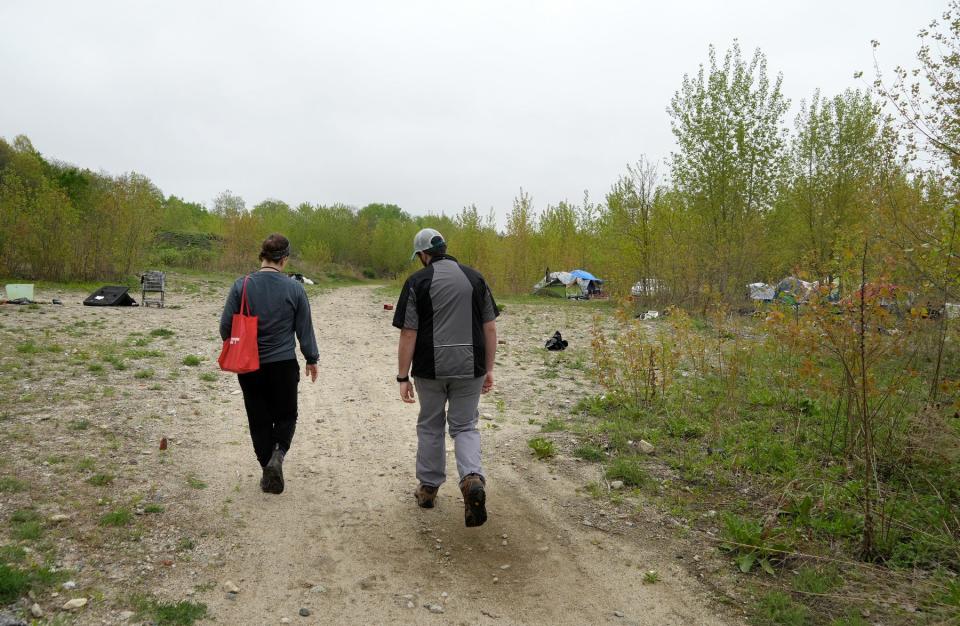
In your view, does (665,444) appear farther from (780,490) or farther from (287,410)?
(287,410)

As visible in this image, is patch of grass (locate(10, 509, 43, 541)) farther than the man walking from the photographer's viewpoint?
No

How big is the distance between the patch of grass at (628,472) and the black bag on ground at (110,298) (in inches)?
627

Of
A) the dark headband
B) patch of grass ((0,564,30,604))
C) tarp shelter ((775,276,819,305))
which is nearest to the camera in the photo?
patch of grass ((0,564,30,604))

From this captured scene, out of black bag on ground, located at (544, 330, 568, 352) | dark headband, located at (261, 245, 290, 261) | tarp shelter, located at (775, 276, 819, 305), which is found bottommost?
black bag on ground, located at (544, 330, 568, 352)

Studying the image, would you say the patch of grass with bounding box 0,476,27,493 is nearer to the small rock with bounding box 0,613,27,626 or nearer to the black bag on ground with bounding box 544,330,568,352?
the small rock with bounding box 0,613,27,626

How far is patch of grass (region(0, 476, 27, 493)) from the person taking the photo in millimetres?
4238

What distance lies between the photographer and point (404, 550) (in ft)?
13.0

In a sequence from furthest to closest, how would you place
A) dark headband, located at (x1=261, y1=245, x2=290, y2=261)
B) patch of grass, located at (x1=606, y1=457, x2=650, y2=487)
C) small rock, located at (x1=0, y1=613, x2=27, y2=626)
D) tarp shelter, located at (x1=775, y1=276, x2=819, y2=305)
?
patch of grass, located at (x1=606, y1=457, x2=650, y2=487) → tarp shelter, located at (x1=775, y1=276, x2=819, y2=305) → dark headband, located at (x1=261, y1=245, x2=290, y2=261) → small rock, located at (x1=0, y1=613, x2=27, y2=626)

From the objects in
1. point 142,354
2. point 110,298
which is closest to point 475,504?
point 142,354

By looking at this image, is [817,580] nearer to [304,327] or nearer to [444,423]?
[444,423]

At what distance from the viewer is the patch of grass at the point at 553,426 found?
6.87m

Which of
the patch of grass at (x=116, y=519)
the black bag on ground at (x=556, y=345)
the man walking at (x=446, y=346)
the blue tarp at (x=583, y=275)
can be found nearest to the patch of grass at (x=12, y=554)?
the patch of grass at (x=116, y=519)

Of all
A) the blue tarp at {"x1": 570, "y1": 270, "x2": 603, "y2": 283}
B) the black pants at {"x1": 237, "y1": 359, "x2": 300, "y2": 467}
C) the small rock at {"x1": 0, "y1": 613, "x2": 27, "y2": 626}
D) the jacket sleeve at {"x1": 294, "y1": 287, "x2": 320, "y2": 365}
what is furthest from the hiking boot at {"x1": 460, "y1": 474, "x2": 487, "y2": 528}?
the blue tarp at {"x1": 570, "y1": 270, "x2": 603, "y2": 283}

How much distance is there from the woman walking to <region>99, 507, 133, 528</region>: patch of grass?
3.18ft
